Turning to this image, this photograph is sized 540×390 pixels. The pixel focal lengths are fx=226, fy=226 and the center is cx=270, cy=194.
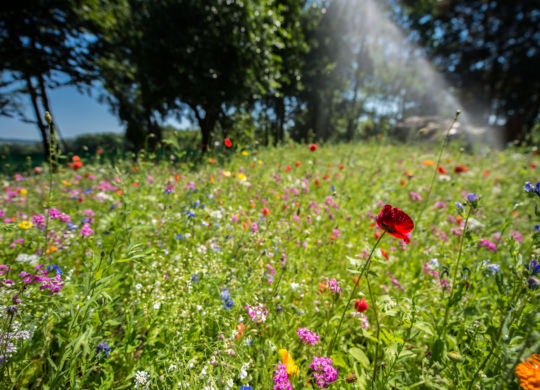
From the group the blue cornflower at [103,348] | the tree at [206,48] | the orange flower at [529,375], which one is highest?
the tree at [206,48]

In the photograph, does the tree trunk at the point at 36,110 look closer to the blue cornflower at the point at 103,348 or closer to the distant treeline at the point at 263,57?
the distant treeline at the point at 263,57

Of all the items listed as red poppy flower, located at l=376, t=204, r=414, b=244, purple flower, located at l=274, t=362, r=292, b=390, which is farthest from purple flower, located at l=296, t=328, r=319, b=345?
red poppy flower, located at l=376, t=204, r=414, b=244

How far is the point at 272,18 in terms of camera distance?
28.3ft

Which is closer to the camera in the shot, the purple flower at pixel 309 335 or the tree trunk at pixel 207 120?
the purple flower at pixel 309 335

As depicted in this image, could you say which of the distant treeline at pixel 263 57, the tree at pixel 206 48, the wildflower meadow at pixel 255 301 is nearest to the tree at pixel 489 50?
the distant treeline at pixel 263 57

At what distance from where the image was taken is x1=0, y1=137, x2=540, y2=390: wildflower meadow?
1.04 meters

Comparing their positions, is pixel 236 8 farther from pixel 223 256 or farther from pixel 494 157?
pixel 494 157

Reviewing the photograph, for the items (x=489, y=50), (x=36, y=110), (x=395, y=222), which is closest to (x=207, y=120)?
(x=36, y=110)

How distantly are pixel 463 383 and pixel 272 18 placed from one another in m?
10.8

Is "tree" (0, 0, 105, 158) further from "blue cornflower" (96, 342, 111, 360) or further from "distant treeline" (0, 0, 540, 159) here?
"blue cornflower" (96, 342, 111, 360)

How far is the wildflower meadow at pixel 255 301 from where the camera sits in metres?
1.04

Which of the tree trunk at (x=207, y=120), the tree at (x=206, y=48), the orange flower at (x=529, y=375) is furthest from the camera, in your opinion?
the tree trunk at (x=207, y=120)

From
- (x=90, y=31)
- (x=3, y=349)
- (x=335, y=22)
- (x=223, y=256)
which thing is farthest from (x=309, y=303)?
(x=335, y=22)

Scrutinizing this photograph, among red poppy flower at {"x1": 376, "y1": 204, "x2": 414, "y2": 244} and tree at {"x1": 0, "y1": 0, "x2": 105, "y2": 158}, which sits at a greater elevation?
tree at {"x1": 0, "y1": 0, "x2": 105, "y2": 158}
